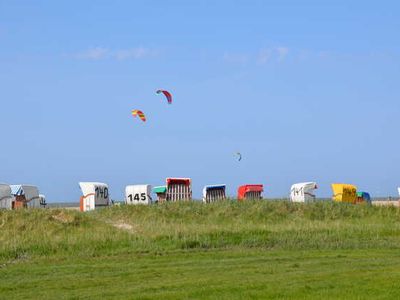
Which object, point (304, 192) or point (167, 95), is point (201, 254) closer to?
point (167, 95)

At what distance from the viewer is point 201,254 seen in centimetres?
2255

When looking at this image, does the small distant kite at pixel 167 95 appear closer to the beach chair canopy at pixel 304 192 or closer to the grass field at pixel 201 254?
the grass field at pixel 201 254

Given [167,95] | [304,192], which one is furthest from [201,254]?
[304,192]

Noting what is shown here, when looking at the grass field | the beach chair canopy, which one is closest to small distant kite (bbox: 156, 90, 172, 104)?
the grass field

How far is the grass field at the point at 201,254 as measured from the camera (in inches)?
573

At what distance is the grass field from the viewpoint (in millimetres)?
14555

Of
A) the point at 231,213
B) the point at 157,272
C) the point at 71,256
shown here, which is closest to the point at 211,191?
the point at 231,213

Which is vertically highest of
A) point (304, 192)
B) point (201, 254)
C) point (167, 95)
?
point (167, 95)

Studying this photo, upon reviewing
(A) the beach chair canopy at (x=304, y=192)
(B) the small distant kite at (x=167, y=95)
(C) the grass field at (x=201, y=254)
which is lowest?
(C) the grass field at (x=201, y=254)

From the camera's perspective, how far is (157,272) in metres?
17.8

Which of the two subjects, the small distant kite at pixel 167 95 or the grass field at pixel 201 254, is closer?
the grass field at pixel 201 254

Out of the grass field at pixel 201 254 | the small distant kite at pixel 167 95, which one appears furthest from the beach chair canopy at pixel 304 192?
the small distant kite at pixel 167 95

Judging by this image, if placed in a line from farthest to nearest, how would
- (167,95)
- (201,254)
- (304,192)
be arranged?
(304,192) → (167,95) → (201,254)

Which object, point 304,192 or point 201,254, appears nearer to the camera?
point 201,254
